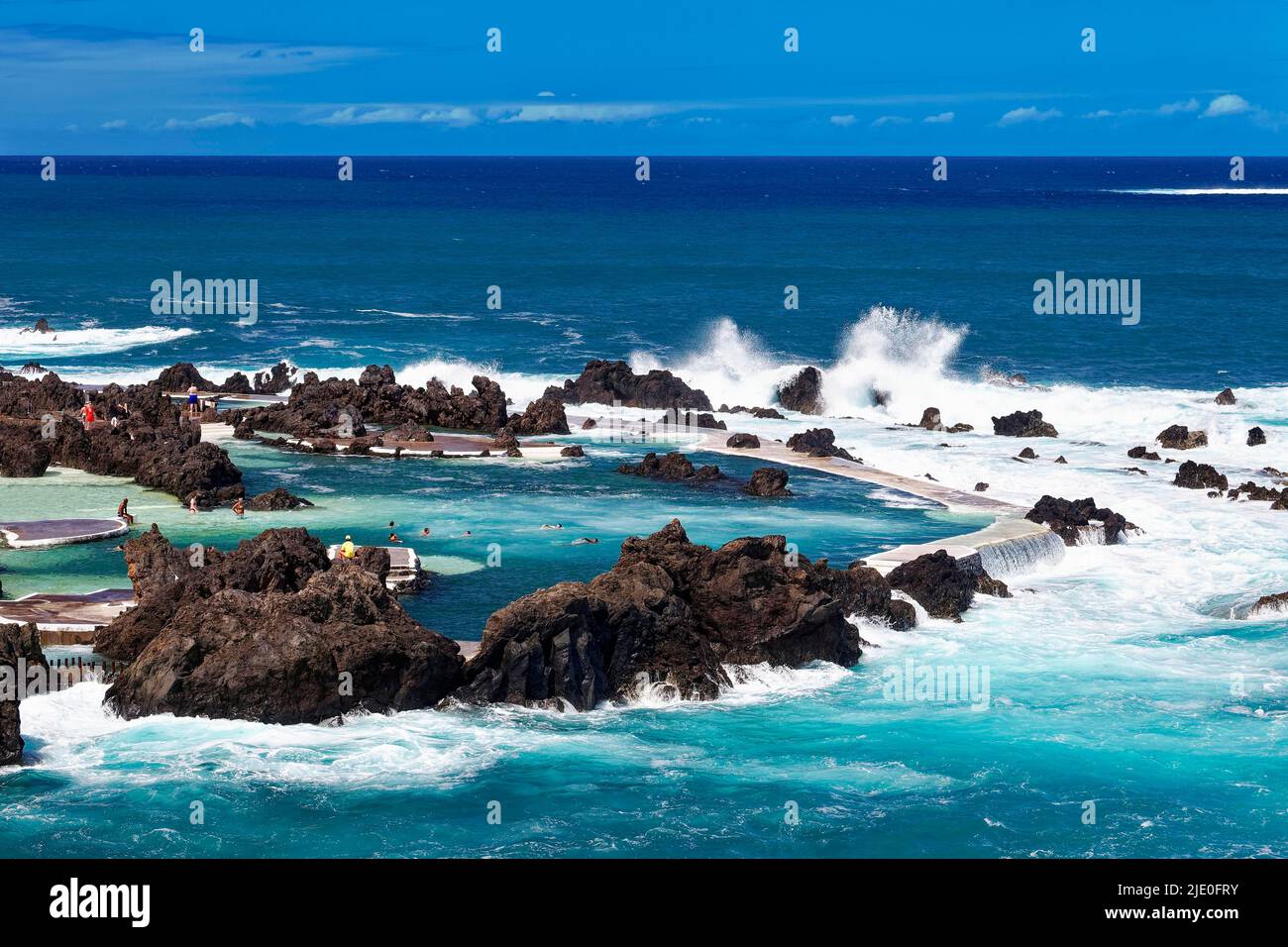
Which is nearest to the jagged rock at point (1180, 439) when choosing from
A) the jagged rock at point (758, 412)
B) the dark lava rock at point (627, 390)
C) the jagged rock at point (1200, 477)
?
the jagged rock at point (1200, 477)

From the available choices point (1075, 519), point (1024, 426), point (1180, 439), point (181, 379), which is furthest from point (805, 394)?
point (1075, 519)

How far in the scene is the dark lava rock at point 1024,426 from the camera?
6125cm

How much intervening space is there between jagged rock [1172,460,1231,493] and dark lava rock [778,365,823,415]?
773 inches

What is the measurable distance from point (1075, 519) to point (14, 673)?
27.1m

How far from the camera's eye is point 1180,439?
59.0m

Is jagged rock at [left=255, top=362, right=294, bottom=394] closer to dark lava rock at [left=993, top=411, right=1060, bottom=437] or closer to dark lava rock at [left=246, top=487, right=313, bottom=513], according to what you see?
dark lava rock at [left=246, top=487, right=313, bottom=513]

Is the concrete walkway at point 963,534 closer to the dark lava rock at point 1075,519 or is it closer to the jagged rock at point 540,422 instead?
the dark lava rock at point 1075,519

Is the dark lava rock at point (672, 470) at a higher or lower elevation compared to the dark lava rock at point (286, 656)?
higher

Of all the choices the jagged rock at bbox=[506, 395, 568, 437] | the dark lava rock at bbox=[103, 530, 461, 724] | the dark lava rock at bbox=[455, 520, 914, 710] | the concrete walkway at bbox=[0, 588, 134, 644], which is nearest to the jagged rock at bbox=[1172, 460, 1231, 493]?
the jagged rock at bbox=[506, 395, 568, 437]

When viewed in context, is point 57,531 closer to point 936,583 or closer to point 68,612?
point 68,612

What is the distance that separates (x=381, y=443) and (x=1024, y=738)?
29.7 m

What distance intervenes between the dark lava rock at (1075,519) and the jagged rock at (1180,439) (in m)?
16.1
